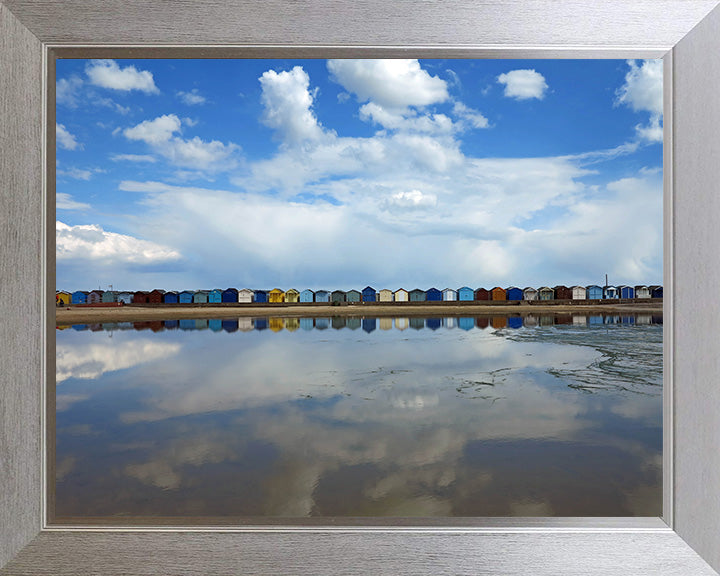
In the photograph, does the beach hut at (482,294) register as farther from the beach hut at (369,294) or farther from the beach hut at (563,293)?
the beach hut at (369,294)

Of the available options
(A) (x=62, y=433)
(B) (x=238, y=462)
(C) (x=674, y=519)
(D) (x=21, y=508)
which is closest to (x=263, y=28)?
(D) (x=21, y=508)

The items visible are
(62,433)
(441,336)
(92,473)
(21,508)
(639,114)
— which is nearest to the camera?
(21,508)

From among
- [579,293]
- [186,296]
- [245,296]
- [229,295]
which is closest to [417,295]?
[579,293]

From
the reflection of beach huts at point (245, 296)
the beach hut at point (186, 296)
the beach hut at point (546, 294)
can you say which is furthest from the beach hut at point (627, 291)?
the beach hut at point (186, 296)

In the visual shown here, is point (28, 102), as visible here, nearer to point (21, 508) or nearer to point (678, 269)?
point (21, 508)

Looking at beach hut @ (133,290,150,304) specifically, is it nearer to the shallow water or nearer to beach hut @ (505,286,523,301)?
the shallow water

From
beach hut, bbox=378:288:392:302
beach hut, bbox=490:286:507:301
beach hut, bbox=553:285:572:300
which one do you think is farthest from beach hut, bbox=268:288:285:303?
beach hut, bbox=553:285:572:300

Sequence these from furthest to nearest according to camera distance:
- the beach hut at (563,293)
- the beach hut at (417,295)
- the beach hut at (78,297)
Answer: the beach hut at (417,295), the beach hut at (563,293), the beach hut at (78,297)
